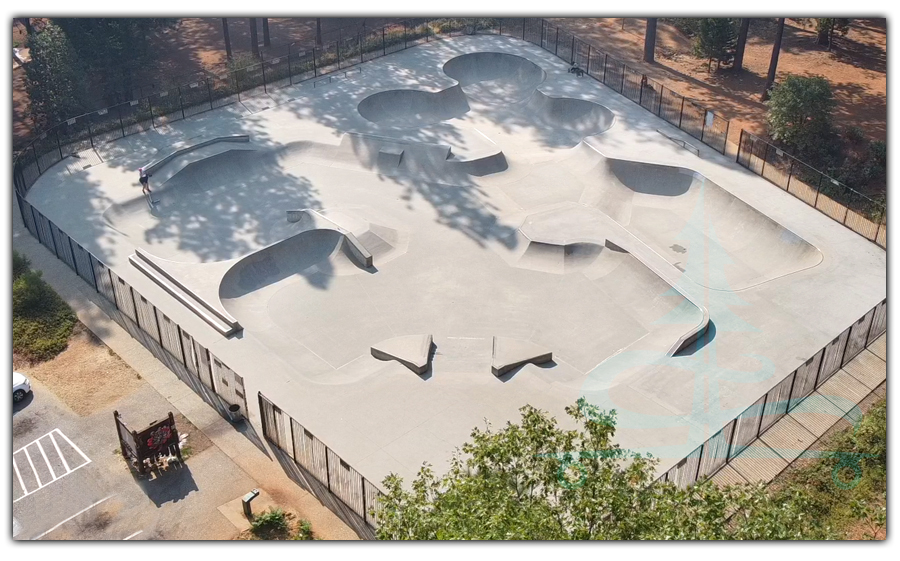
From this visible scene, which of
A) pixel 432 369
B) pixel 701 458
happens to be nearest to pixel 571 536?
pixel 701 458

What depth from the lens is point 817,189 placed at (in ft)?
111

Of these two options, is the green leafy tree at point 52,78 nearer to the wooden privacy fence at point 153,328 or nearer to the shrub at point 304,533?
the wooden privacy fence at point 153,328

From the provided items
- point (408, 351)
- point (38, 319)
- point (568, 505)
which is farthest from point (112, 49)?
point (568, 505)

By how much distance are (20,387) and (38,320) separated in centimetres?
367

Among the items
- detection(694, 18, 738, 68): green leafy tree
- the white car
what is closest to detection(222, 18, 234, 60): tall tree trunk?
detection(694, 18, 738, 68): green leafy tree

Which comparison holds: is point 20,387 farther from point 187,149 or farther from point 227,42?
point 227,42

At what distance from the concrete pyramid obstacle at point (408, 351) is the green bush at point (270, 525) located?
6344 mm

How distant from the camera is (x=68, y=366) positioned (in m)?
26.2

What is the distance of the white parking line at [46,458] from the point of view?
72.5 feet

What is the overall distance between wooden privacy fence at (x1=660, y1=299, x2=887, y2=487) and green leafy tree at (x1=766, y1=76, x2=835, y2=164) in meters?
12.1

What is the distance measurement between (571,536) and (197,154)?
26557 millimetres

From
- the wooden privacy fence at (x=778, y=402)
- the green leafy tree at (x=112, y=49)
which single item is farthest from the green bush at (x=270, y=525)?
the green leafy tree at (x=112, y=49)

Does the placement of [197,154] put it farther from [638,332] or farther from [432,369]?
[638,332]

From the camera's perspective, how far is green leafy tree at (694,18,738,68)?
149 ft
